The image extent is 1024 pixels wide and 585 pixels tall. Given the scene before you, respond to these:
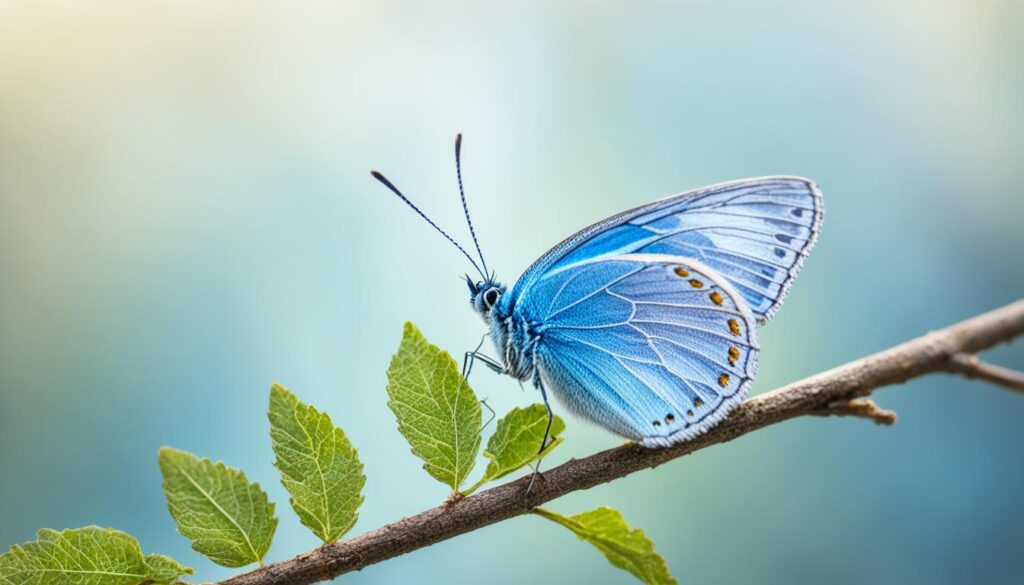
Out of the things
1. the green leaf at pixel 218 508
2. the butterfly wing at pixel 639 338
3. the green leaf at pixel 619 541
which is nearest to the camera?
the green leaf at pixel 218 508

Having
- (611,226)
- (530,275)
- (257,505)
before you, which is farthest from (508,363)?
(257,505)

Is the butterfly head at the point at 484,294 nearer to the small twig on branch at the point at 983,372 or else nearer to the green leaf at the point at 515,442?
the green leaf at the point at 515,442

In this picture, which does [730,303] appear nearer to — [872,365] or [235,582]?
[872,365]

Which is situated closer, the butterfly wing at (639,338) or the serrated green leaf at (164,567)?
the serrated green leaf at (164,567)

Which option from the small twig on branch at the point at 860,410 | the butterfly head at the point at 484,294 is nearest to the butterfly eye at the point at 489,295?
the butterfly head at the point at 484,294

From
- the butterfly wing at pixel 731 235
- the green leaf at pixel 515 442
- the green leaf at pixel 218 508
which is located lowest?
the green leaf at pixel 515 442

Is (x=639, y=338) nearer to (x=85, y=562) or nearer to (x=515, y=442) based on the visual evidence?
(x=515, y=442)

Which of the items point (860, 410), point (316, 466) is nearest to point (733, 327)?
point (860, 410)

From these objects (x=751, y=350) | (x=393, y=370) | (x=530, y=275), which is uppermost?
(x=530, y=275)
